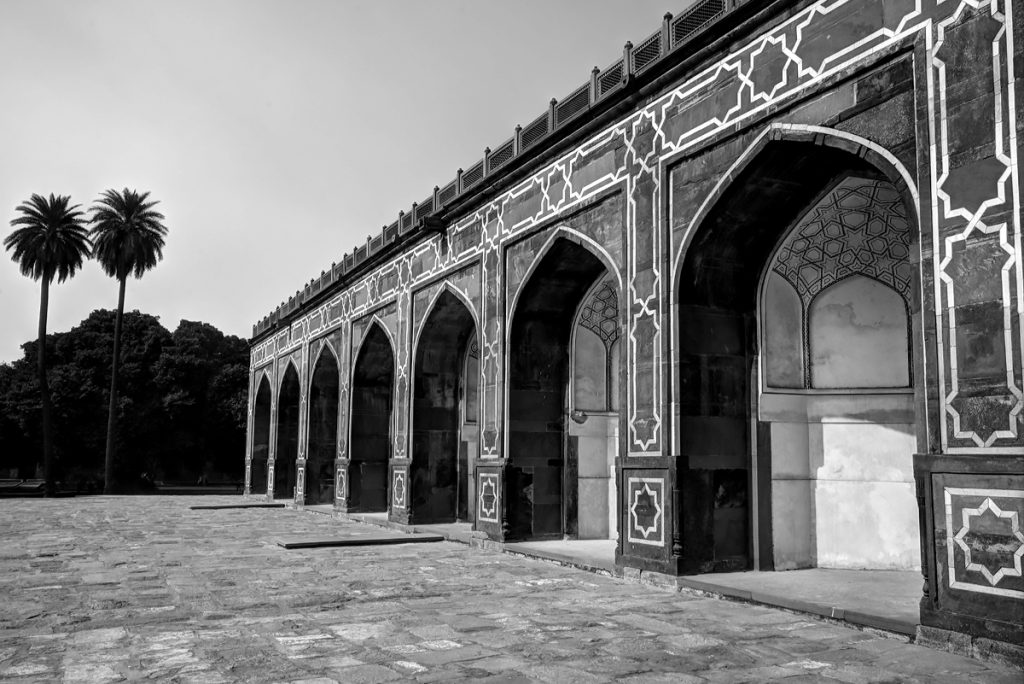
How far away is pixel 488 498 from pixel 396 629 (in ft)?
21.7

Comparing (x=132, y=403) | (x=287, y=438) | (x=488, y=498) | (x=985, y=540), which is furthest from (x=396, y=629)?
(x=132, y=403)

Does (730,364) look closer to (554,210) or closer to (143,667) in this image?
(554,210)

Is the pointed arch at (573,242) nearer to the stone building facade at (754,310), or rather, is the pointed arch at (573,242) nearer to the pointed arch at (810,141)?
the stone building facade at (754,310)

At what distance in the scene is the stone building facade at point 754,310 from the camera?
572 centimetres

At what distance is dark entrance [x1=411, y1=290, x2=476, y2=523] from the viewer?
1608cm

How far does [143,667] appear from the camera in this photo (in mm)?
4930

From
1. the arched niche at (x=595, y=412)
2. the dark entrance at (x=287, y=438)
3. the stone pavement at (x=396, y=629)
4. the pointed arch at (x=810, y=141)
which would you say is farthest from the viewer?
the dark entrance at (x=287, y=438)

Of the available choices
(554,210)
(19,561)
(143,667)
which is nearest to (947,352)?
(143,667)

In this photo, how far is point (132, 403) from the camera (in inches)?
1454

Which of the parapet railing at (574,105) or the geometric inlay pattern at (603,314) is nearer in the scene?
the parapet railing at (574,105)

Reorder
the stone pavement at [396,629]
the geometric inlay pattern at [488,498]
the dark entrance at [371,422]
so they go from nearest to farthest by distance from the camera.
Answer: the stone pavement at [396,629], the geometric inlay pattern at [488,498], the dark entrance at [371,422]

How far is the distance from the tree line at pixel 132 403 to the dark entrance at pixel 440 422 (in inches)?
927

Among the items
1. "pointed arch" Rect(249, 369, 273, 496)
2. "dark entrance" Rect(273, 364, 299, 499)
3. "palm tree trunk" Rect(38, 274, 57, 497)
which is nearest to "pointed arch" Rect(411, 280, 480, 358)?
"dark entrance" Rect(273, 364, 299, 499)

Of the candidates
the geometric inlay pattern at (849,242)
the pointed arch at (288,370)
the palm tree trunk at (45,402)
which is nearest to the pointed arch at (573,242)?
the geometric inlay pattern at (849,242)
